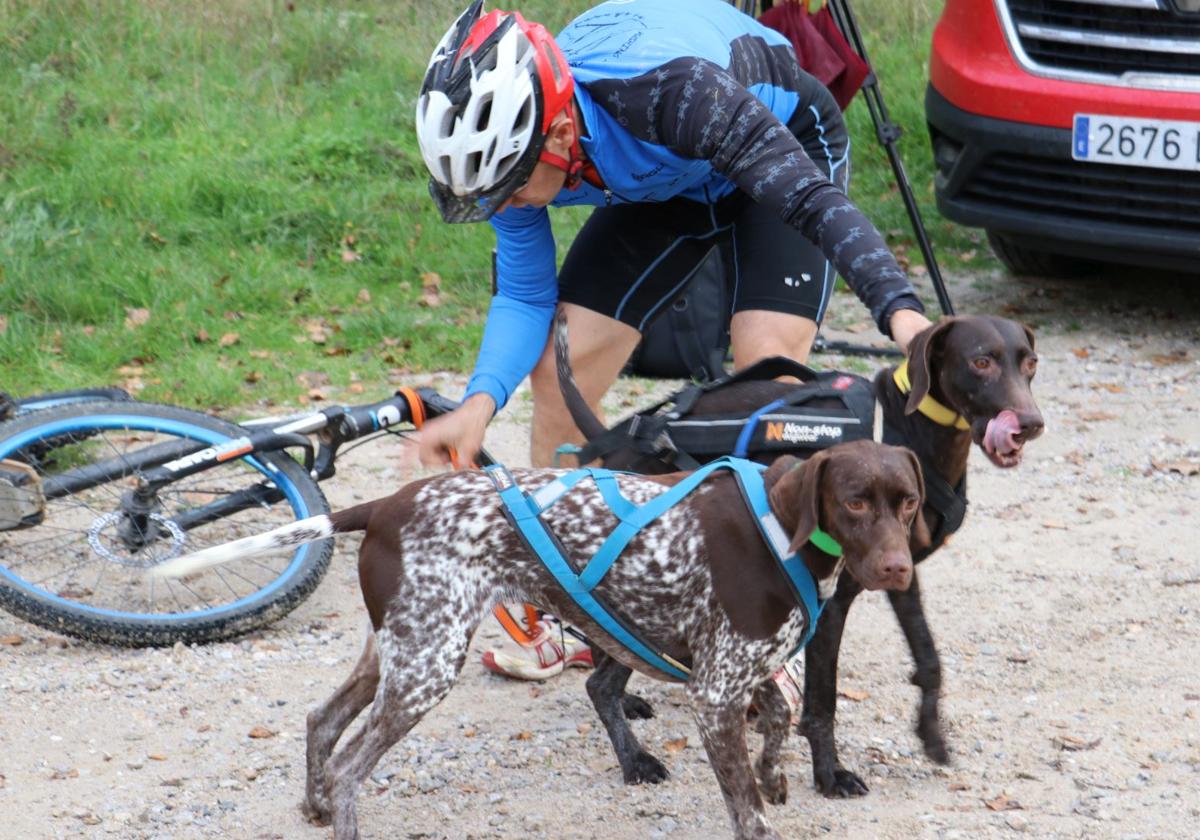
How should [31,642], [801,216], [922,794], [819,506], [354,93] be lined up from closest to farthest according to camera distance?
1. [819,506]
2. [801,216]
3. [922,794]
4. [31,642]
5. [354,93]

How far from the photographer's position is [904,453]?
324 cm

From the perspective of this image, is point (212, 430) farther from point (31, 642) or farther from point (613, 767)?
point (613, 767)

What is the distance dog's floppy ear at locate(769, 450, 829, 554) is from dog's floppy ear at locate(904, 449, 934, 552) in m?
0.20

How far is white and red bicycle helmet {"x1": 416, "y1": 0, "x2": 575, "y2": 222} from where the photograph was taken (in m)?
3.70

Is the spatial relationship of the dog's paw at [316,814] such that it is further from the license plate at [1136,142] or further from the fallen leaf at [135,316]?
the license plate at [1136,142]

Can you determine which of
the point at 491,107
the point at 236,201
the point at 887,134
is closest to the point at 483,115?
the point at 491,107

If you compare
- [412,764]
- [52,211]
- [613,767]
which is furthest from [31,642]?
[52,211]

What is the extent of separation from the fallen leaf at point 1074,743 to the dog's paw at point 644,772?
1.03 meters

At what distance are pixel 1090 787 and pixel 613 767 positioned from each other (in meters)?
1.19

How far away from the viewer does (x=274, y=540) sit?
345 centimetres

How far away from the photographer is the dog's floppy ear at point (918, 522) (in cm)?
325

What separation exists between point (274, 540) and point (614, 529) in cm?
77

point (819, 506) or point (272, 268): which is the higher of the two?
point (819, 506)

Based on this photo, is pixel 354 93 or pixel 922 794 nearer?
pixel 922 794
